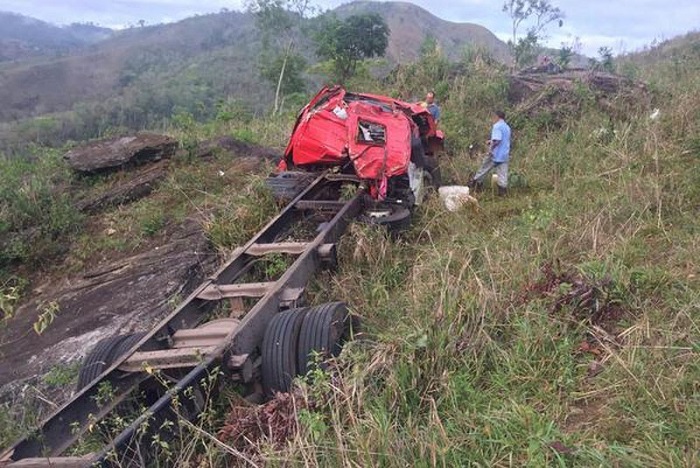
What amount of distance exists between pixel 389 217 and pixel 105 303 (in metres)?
3.10

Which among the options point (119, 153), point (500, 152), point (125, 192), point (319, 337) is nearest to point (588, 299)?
point (319, 337)

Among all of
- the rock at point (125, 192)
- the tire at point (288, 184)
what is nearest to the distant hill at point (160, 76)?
the rock at point (125, 192)

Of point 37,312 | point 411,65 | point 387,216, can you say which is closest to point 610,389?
point 387,216

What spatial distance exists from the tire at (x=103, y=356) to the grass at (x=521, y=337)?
1048 mm

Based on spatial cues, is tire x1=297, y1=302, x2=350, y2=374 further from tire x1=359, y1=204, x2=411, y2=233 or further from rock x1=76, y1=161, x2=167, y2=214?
rock x1=76, y1=161, x2=167, y2=214

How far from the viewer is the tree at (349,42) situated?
19047mm

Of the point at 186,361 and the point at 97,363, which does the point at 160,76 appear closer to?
the point at 97,363

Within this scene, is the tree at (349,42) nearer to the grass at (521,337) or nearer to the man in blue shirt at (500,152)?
the man in blue shirt at (500,152)

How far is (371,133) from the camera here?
7156mm

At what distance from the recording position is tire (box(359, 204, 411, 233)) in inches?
252

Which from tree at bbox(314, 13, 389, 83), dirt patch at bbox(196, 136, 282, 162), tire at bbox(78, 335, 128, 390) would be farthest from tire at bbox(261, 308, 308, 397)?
tree at bbox(314, 13, 389, 83)

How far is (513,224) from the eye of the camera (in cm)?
631

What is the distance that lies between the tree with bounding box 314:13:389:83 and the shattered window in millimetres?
11993

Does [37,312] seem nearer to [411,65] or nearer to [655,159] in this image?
[655,159]
